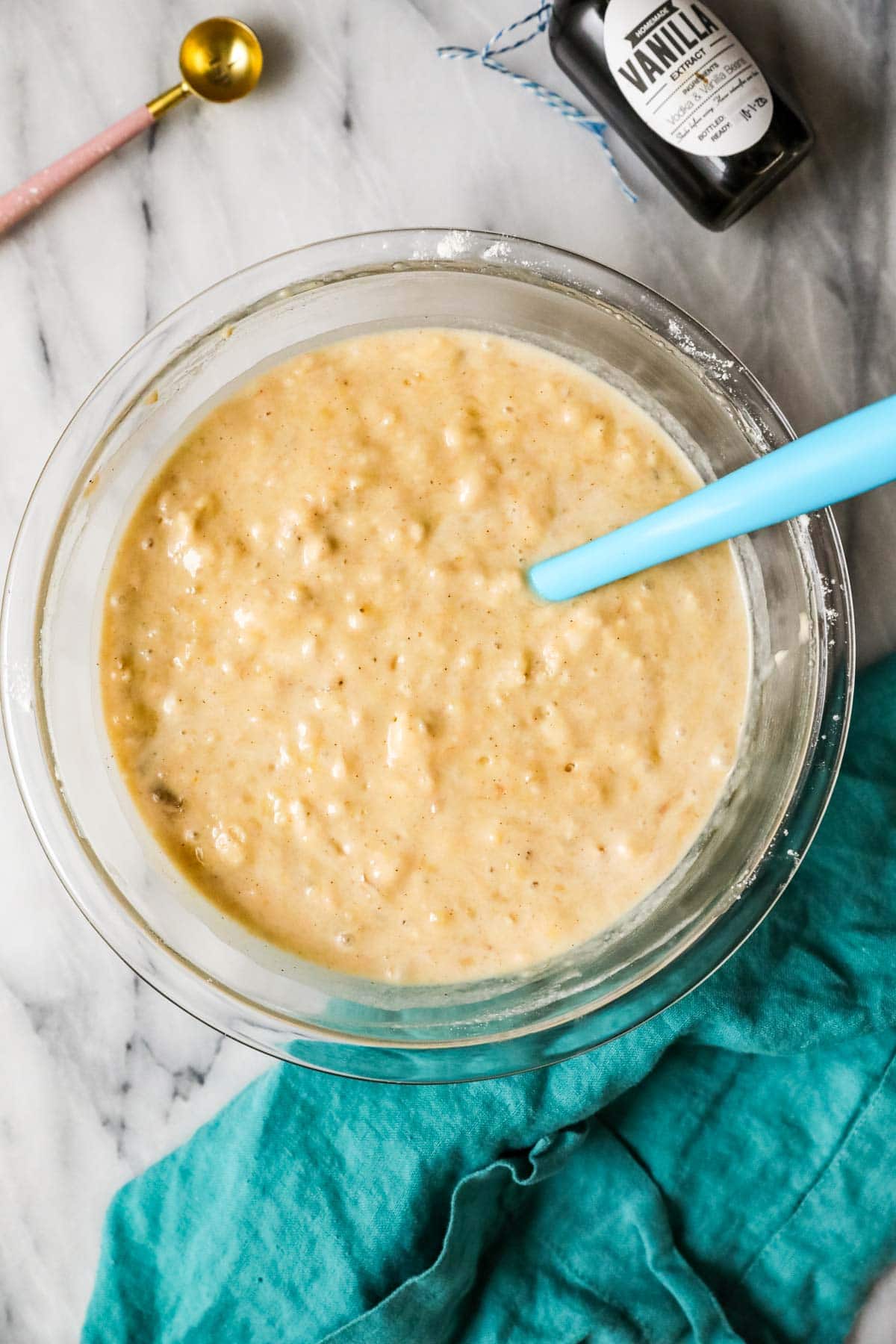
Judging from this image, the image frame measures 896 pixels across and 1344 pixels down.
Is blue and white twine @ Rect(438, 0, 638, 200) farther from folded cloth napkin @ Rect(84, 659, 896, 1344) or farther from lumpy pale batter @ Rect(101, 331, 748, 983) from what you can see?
folded cloth napkin @ Rect(84, 659, 896, 1344)

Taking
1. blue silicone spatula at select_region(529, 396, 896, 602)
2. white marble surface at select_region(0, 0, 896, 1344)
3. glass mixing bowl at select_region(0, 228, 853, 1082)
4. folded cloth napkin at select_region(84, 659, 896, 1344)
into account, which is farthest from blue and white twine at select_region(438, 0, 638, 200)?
folded cloth napkin at select_region(84, 659, 896, 1344)

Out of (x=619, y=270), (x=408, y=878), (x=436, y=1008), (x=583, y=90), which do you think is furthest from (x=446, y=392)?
(x=436, y=1008)

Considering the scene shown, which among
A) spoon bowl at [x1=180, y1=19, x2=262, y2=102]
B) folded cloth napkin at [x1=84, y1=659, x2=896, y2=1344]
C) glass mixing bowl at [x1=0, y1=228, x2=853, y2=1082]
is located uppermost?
spoon bowl at [x1=180, y1=19, x2=262, y2=102]

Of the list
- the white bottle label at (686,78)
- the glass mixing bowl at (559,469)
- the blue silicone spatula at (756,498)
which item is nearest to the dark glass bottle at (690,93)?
the white bottle label at (686,78)

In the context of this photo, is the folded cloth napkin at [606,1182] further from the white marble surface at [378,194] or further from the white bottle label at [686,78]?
the white bottle label at [686,78]

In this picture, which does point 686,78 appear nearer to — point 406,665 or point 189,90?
point 189,90

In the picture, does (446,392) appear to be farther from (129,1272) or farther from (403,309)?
(129,1272)

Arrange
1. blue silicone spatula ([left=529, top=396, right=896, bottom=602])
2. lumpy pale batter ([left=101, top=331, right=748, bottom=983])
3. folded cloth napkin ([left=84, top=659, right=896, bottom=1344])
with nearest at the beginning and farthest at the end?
blue silicone spatula ([left=529, top=396, right=896, bottom=602]), lumpy pale batter ([left=101, top=331, right=748, bottom=983]), folded cloth napkin ([left=84, top=659, right=896, bottom=1344])
